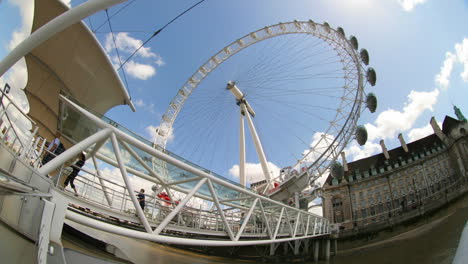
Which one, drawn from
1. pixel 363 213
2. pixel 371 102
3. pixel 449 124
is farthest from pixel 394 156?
pixel 371 102

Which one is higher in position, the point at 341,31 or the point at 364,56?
the point at 341,31

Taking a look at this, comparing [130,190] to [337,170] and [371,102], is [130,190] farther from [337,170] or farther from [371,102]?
[371,102]

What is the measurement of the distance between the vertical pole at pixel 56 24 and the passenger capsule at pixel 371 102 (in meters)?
22.0

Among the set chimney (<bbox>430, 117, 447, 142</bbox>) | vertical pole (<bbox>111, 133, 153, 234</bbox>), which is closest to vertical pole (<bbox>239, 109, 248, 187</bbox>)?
vertical pole (<bbox>111, 133, 153, 234</bbox>)

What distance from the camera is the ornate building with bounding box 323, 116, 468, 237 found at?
109ft

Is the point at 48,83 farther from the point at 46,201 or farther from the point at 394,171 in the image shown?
the point at 394,171

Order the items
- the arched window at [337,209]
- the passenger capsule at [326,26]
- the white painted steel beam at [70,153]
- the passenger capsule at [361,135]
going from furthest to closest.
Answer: the arched window at [337,209] < the passenger capsule at [326,26] < the passenger capsule at [361,135] < the white painted steel beam at [70,153]

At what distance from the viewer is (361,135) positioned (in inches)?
765

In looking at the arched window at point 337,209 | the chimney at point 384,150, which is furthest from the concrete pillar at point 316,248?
the chimney at point 384,150

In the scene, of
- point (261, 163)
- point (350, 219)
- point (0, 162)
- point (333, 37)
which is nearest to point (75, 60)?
point (0, 162)

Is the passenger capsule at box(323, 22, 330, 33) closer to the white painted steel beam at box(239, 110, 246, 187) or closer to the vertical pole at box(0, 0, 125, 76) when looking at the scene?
the white painted steel beam at box(239, 110, 246, 187)

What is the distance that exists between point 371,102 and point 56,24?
22966 millimetres

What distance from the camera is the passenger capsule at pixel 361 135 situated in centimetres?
1934

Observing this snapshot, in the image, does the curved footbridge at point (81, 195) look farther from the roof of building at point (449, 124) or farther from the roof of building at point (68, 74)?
the roof of building at point (449, 124)
